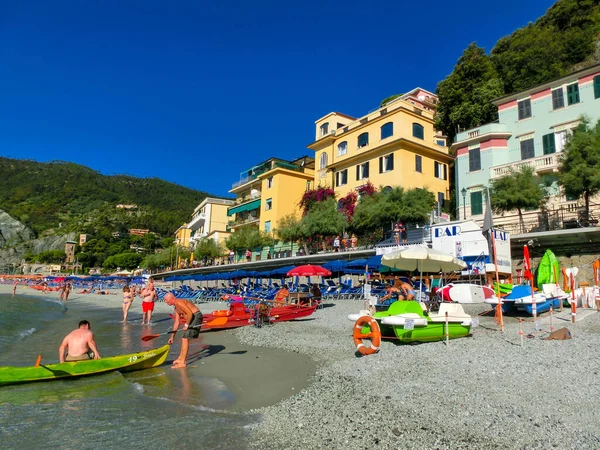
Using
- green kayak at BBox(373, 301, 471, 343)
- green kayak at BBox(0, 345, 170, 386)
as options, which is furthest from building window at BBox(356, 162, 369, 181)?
green kayak at BBox(0, 345, 170, 386)

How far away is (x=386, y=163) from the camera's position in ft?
109

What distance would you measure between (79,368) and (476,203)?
90.5ft

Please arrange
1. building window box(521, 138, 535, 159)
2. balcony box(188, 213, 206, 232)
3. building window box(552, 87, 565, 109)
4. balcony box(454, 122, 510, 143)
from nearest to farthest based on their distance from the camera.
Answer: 1. building window box(552, 87, 565, 109)
2. building window box(521, 138, 535, 159)
3. balcony box(454, 122, 510, 143)
4. balcony box(188, 213, 206, 232)

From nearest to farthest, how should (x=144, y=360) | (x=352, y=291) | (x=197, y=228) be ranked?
(x=144, y=360)
(x=352, y=291)
(x=197, y=228)

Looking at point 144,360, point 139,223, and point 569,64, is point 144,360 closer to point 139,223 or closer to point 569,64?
point 569,64

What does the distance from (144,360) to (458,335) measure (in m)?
7.00

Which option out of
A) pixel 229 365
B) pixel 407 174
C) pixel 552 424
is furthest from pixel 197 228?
pixel 552 424

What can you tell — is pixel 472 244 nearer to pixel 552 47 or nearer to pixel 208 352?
pixel 208 352

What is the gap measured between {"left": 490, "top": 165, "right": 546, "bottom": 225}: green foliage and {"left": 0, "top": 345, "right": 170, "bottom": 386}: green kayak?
69.1 ft

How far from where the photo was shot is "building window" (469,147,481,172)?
29.5 m

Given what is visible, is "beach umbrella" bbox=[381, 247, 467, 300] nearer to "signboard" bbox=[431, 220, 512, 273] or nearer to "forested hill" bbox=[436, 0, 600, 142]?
"signboard" bbox=[431, 220, 512, 273]

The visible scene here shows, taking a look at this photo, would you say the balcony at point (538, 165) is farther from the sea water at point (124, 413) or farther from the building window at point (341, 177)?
the sea water at point (124, 413)

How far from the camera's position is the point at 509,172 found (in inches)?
1034

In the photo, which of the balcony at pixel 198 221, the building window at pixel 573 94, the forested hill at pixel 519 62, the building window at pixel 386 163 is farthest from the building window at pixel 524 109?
the balcony at pixel 198 221
